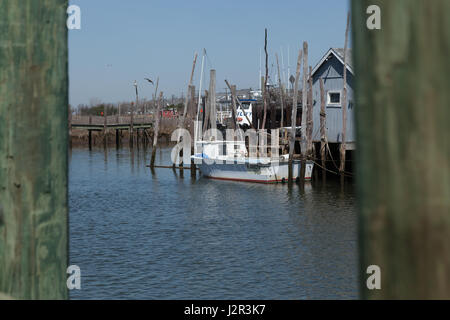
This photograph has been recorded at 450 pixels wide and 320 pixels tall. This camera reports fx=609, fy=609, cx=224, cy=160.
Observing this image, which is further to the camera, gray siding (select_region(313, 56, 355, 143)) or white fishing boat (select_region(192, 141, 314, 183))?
gray siding (select_region(313, 56, 355, 143))

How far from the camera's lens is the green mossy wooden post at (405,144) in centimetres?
130

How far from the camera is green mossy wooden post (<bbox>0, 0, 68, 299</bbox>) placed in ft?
7.16

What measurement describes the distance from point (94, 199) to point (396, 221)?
29.0 m

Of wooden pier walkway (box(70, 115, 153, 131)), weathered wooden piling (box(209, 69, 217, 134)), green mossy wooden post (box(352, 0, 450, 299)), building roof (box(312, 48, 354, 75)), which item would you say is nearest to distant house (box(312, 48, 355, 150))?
building roof (box(312, 48, 354, 75))

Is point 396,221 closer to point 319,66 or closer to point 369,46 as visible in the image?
point 369,46

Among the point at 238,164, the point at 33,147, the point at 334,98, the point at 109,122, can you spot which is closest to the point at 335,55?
the point at 334,98

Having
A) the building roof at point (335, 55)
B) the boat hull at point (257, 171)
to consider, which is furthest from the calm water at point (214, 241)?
the building roof at point (335, 55)

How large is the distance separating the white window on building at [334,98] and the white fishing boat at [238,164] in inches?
179

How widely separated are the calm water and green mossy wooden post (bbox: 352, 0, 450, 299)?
11689mm

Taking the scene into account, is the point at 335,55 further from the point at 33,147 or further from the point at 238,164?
the point at 33,147

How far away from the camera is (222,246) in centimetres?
1800

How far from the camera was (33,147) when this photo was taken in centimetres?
221

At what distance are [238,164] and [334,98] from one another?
6.82m

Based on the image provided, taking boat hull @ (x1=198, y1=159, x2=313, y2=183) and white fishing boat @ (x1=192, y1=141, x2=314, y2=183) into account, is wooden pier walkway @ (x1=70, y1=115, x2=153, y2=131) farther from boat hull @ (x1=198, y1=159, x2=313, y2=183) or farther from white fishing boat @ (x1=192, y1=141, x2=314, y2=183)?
boat hull @ (x1=198, y1=159, x2=313, y2=183)
